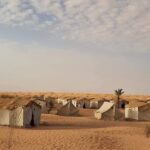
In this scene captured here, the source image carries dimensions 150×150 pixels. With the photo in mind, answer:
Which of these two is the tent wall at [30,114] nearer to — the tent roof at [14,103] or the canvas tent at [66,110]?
the tent roof at [14,103]

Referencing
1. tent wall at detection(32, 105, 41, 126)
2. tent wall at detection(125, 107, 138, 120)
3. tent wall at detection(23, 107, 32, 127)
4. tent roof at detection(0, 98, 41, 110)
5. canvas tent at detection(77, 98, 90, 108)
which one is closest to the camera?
tent wall at detection(23, 107, 32, 127)

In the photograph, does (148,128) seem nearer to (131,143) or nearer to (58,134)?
(131,143)

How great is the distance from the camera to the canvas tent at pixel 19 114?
3128cm

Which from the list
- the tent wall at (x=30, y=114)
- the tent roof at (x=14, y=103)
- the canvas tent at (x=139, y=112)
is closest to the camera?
the tent wall at (x=30, y=114)

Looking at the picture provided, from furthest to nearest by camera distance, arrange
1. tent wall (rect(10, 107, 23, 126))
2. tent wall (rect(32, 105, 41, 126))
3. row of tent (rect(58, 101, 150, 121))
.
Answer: row of tent (rect(58, 101, 150, 121)) < tent wall (rect(32, 105, 41, 126)) < tent wall (rect(10, 107, 23, 126))

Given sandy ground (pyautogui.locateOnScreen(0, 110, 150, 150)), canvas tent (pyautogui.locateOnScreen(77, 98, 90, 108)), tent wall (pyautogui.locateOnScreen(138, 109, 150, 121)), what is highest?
canvas tent (pyautogui.locateOnScreen(77, 98, 90, 108))

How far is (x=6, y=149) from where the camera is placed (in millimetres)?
21438

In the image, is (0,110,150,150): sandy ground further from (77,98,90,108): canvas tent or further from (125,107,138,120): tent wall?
(77,98,90,108): canvas tent

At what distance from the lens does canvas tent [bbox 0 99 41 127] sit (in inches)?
1232

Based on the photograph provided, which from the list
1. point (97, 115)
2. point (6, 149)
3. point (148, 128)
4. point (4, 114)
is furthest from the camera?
point (97, 115)

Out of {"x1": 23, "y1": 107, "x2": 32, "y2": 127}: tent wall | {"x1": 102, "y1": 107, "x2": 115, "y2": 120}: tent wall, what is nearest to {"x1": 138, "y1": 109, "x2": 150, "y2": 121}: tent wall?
{"x1": 102, "y1": 107, "x2": 115, "y2": 120}: tent wall

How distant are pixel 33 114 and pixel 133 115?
51.6 feet

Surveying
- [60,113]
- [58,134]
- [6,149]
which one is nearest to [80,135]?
[58,134]

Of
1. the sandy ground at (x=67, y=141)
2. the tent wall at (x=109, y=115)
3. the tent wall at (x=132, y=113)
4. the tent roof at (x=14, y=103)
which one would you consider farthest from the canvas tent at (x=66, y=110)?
the sandy ground at (x=67, y=141)
